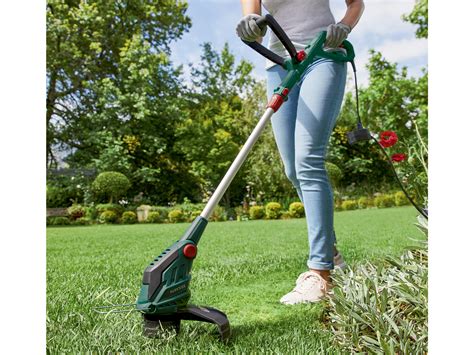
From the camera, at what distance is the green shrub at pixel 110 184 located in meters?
6.10

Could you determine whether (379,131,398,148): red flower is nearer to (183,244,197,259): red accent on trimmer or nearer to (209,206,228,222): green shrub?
(183,244,197,259): red accent on trimmer

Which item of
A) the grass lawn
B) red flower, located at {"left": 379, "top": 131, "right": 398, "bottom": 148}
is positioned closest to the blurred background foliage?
the grass lawn

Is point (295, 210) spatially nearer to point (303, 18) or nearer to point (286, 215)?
point (286, 215)

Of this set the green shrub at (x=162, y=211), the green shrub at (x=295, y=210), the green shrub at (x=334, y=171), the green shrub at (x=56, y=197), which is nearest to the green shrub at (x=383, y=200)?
the green shrub at (x=334, y=171)

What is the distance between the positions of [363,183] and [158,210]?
286 centimetres

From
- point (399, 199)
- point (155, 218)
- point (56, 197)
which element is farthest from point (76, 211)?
point (399, 199)

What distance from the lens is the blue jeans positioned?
1928 millimetres

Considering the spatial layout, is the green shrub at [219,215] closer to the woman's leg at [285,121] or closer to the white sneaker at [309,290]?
the woman's leg at [285,121]

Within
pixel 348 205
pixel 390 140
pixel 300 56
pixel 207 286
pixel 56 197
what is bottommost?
pixel 207 286

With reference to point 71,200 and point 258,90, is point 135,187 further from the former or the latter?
point 258,90

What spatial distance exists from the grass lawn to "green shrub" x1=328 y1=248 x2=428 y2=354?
0.09 metres

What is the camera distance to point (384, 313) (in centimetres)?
146

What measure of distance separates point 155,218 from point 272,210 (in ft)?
5.16
